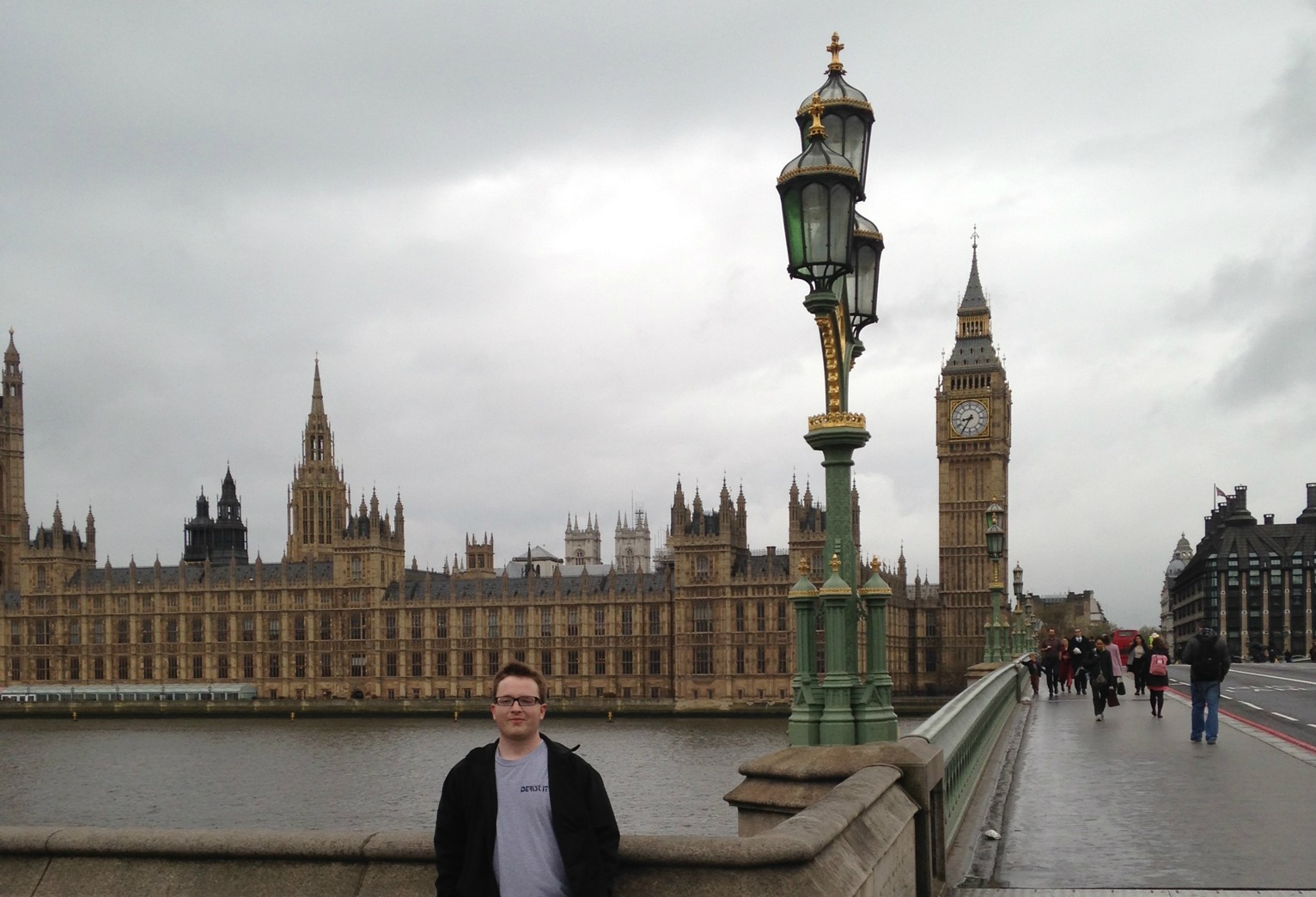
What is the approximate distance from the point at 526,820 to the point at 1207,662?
15.7 m

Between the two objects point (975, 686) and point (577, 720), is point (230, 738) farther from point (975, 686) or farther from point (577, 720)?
point (975, 686)

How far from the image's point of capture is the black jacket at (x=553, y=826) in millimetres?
5895

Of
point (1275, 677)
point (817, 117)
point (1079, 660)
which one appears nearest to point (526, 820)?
point (817, 117)

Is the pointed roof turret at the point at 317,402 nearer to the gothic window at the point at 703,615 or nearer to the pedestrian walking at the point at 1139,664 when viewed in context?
the gothic window at the point at 703,615

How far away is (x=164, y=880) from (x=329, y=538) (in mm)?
139837

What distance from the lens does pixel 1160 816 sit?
1312 cm

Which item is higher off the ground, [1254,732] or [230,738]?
[1254,732]

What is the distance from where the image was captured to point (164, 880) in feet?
24.6

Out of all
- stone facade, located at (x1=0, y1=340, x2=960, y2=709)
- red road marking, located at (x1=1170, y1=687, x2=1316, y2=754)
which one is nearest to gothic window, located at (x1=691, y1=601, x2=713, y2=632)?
stone facade, located at (x1=0, y1=340, x2=960, y2=709)

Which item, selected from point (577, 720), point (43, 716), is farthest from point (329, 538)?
point (577, 720)

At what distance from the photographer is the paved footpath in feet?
33.3

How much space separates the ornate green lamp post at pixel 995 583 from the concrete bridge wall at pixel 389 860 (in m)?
27.6

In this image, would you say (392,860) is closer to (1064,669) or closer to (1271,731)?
(1271,731)

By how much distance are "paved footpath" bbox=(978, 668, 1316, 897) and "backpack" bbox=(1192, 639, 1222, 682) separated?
104cm
